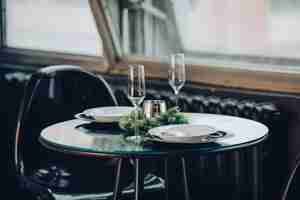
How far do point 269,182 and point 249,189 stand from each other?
0.10 meters

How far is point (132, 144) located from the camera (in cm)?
199

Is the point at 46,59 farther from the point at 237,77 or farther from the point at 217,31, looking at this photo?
the point at 237,77

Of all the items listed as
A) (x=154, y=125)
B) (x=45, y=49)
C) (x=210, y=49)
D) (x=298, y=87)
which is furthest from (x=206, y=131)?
(x=45, y=49)

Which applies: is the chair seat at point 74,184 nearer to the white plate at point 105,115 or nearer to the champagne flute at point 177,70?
the white plate at point 105,115

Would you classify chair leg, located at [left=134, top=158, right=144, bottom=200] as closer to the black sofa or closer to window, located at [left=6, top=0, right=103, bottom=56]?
the black sofa

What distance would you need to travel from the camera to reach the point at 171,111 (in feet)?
7.23

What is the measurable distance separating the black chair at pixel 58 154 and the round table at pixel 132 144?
0.18 metres

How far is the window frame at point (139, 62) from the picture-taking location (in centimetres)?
296

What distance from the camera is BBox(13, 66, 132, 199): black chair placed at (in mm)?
2457

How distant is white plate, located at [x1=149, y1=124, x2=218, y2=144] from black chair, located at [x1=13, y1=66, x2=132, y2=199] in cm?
48

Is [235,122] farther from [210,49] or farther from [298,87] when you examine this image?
[210,49]

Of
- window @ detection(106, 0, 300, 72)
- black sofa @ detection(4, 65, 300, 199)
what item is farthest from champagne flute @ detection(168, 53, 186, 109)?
window @ detection(106, 0, 300, 72)

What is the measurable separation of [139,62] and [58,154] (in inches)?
33.4

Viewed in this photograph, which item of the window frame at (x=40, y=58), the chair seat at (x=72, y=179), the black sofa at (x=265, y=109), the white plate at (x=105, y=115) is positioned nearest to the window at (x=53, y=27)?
the window frame at (x=40, y=58)
